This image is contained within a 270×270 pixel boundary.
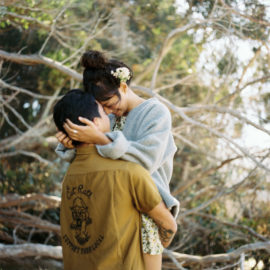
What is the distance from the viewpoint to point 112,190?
5.50 ft

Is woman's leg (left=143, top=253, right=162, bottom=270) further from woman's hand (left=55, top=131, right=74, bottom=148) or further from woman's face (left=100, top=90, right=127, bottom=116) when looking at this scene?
woman's face (left=100, top=90, right=127, bottom=116)

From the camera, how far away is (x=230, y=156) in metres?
5.22

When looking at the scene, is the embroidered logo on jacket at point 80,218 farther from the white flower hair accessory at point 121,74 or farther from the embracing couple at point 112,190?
the white flower hair accessory at point 121,74

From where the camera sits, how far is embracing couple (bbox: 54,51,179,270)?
1682 mm

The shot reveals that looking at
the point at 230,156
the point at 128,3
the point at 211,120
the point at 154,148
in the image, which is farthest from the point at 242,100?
the point at 154,148

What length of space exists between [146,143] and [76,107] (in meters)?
0.35

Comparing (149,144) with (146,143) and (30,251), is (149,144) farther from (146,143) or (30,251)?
(30,251)

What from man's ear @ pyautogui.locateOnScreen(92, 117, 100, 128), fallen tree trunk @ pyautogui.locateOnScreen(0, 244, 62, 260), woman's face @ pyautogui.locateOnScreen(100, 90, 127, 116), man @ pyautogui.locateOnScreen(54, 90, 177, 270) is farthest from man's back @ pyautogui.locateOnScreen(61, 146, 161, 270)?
fallen tree trunk @ pyautogui.locateOnScreen(0, 244, 62, 260)

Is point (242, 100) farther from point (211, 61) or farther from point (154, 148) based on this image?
point (154, 148)

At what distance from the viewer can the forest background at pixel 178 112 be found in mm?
4547

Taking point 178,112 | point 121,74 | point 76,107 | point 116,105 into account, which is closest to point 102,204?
point 76,107

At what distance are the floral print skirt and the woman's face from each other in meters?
0.58

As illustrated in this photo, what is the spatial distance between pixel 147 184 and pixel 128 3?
22.1 feet

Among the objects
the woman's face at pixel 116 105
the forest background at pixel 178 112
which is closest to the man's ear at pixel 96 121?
the woman's face at pixel 116 105
